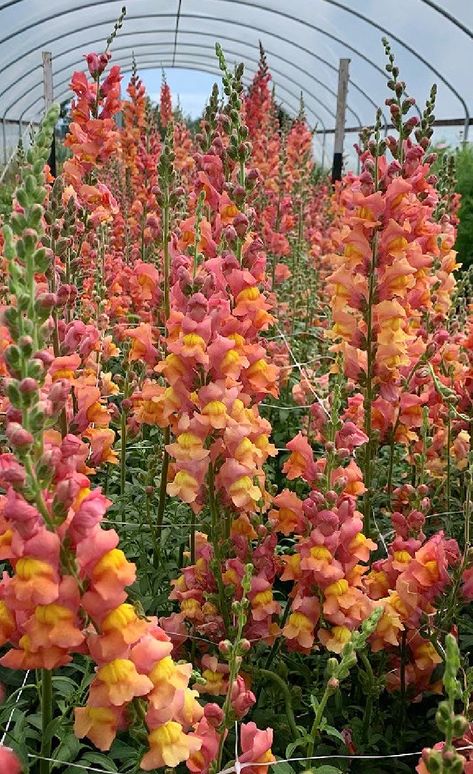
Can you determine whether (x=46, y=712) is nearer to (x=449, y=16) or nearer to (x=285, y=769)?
(x=285, y=769)

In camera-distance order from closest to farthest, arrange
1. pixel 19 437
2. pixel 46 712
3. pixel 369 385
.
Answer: pixel 19 437
pixel 46 712
pixel 369 385

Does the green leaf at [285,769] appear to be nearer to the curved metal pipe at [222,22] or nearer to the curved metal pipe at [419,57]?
the curved metal pipe at [419,57]

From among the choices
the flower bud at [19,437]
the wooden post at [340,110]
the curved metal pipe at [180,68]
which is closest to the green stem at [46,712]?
the flower bud at [19,437]

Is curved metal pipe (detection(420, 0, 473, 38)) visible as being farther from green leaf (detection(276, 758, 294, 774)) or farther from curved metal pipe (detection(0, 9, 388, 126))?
green leaf (detection(276, 758, 294, 774))

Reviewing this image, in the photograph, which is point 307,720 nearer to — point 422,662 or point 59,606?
point 422,662

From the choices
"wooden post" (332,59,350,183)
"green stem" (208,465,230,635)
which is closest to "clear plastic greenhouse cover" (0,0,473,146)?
"wooden post" (332,59,350,183)

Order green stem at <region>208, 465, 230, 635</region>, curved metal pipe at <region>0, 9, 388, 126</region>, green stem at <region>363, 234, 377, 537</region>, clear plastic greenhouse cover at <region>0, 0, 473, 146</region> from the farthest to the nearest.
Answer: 1. curved metal pipe at <region>0, 9, 388, 126</region>
2. clear plastic greenhouse cover at <region>0, 0, 473, 146</region>
3. green stem at <region>363, 234, 377, 537</region>
4. green stem at <region>208, 465, 230, 635</region>

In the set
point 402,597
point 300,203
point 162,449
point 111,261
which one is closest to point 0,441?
point 162,449

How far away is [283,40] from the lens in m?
16.5

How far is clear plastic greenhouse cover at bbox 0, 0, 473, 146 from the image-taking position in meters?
12.6

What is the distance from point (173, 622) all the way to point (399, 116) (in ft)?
5.90

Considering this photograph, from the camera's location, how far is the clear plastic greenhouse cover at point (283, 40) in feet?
41.2

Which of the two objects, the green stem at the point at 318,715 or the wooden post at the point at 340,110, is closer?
the green stem at the point at 318,715

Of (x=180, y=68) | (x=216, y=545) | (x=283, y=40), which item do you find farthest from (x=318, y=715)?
(x=180, y=68)
